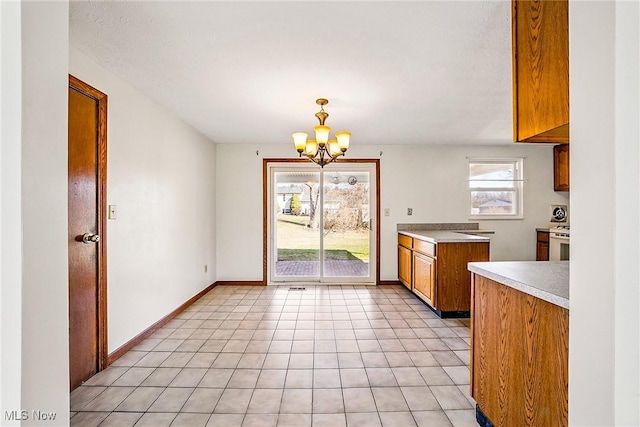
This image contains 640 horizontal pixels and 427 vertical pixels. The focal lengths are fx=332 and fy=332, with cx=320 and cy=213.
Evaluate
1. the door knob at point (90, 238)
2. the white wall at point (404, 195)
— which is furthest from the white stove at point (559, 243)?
the door knob at point (90, 238)

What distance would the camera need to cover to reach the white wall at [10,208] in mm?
601

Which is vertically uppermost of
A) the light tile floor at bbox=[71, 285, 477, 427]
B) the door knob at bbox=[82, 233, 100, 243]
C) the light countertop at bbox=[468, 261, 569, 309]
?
the door knob at bbox=[82, 233, 100, 243]

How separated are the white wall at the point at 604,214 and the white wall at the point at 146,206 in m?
2.60

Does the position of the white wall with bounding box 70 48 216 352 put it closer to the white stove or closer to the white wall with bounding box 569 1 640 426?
the white wall with bounding box 569 1 640 426

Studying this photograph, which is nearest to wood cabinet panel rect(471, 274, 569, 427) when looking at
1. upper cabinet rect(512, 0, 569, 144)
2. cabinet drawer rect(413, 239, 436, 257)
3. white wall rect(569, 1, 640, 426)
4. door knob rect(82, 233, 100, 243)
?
white wall rect(569, 1, 640, 426)

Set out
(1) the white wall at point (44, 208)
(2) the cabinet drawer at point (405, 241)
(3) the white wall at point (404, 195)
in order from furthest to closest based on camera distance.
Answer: (3) the white wall at point (404, 195), (2) the cabinet drawer at point (405, 241), (1) the white wall at point (44, 208)

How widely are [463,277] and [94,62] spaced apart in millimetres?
3775

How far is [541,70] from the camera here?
1.23m

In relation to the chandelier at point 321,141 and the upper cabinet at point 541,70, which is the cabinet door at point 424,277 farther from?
the upper cabinet at point 541,70

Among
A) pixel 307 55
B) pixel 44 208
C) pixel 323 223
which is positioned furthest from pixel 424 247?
pixel 44 208

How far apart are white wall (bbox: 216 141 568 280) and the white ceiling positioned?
4.72 feet

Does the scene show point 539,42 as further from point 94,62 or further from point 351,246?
point 351,246

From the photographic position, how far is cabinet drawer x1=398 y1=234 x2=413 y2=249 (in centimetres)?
447

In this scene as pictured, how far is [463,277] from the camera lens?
11.8 feet
